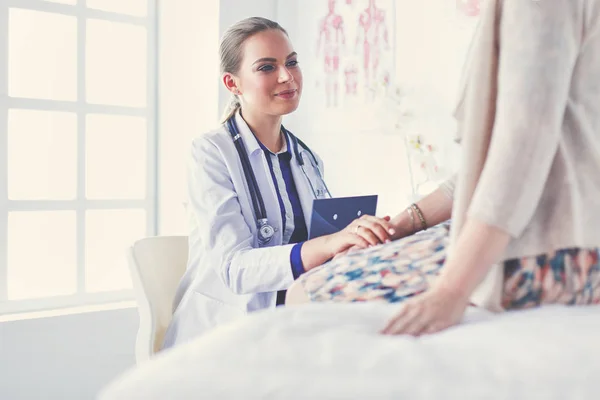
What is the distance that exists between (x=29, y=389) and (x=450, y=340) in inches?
94.9

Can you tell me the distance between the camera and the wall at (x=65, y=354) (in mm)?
2760

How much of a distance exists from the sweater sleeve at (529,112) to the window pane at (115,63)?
2721 millimetres

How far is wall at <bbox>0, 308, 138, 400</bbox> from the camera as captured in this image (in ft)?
9.05

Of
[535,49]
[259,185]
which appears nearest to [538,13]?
[535,49]

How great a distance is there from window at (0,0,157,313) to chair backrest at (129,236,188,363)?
1175 millimetres

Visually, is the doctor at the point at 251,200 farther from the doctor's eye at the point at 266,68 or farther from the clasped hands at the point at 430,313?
the clasped hands at the point at 430,313

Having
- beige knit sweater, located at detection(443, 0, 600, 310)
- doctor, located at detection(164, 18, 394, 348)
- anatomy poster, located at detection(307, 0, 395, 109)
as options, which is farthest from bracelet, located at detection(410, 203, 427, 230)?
anatomy poster, located at detection(307, 0, 395, 109)

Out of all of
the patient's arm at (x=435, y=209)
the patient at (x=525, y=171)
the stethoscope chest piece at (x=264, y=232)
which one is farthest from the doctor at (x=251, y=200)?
the patient at (x=525, y=171)

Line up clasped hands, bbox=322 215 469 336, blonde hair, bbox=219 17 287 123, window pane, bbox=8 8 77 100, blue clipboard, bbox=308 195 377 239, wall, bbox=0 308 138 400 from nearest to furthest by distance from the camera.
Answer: clasped hands, bbox=322 215 469 336, blue clipboard, bbox=308 195 377 239, blonde hair, bbox=219 17 287 123, wall, bbox=0 308 138 400, window pane, bbox=8 8 77 100

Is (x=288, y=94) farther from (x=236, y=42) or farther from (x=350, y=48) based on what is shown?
(x=350, y=48)

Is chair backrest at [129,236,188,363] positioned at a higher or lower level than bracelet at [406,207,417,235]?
lower

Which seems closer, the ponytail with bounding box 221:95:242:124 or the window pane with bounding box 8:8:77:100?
the ponytail with bounding box 221:95:242:124

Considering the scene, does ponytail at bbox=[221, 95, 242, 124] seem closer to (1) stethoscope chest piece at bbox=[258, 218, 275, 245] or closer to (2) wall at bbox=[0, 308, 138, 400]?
(1) stethoscope chest piece at bbox=[258, 218, 275, 245]

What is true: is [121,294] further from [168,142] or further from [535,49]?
[535,49]
